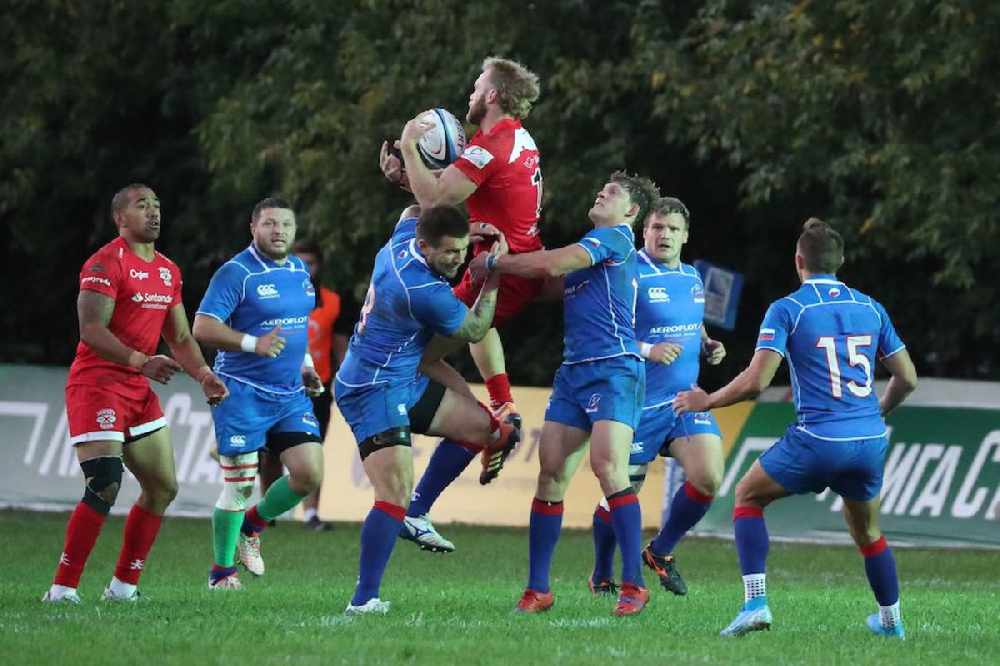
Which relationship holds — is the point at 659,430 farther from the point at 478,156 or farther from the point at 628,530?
the point at 478,156

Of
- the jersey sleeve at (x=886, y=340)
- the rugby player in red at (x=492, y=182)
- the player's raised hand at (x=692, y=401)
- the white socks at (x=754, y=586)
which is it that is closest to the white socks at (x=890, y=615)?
the white socks at (x=754, y=586)

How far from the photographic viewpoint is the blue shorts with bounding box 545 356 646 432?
1101 centimetres

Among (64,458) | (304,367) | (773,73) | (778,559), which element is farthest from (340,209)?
(304,367)

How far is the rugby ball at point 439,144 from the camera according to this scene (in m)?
10.9

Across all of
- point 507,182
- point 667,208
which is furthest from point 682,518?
point 507,182

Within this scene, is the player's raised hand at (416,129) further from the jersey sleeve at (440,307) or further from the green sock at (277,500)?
the green sock at (277,500)

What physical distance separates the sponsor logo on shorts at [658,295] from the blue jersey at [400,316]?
10.4 ft

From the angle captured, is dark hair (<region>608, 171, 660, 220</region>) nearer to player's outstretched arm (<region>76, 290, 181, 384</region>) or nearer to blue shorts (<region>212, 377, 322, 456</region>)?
player's outstretched arm (<region>76, 290, 181, 384</region>)

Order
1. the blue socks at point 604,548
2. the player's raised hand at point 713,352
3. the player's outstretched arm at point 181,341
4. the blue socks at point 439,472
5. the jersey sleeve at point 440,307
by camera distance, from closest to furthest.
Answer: the jersey sleeve at point 440,307
the blue socks at point 439,472
the player's outstretched arm at point 181,341
the player's raised hand at point 713,352
the blue socks at point 604,548

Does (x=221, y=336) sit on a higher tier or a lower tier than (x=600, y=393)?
lower

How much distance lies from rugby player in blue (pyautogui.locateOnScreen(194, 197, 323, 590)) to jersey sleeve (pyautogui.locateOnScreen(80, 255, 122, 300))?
3.98ft

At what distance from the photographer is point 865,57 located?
2009 centimetres

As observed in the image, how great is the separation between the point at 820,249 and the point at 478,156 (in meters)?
1.80

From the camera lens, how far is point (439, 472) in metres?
11.5
